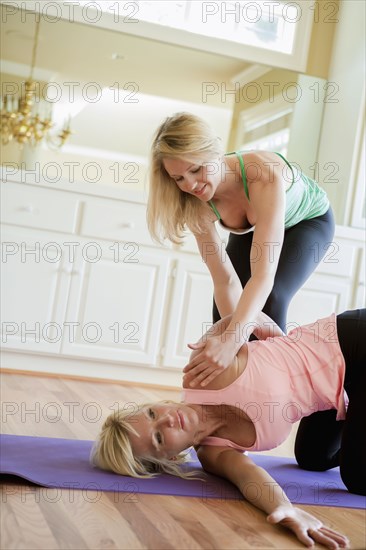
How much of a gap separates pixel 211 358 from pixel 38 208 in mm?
2015

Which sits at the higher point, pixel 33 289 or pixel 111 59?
pixel 111 59

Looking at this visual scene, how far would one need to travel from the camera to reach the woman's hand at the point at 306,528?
64.9 inches

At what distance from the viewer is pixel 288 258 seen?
8.30ft

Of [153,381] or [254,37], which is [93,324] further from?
[254,37]

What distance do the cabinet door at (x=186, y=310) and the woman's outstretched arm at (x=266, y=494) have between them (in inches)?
70.9

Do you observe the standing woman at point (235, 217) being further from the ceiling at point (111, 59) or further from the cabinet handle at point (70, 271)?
the ceiling at point (111, 59)

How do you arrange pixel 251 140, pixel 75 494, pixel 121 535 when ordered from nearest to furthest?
pixel 121 535, pixel 75 494, pixel 251 140

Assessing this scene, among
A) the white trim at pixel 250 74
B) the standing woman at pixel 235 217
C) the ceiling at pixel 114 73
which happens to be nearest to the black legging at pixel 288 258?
the standing woman at pixel 235 217

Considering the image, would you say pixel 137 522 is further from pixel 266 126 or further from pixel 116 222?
pixel 266 126

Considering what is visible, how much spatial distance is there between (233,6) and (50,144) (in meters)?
1.35

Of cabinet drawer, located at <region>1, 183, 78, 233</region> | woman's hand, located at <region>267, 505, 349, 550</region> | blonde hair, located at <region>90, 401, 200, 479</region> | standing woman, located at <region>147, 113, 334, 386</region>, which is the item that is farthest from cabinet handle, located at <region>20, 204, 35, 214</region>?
woman's hand, located at <region>267, 505, 349, 550</region>

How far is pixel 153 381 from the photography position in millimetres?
4004

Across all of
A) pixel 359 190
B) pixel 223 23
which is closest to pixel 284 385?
pixel 359 190

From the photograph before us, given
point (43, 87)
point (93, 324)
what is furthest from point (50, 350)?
point (43, 87)
